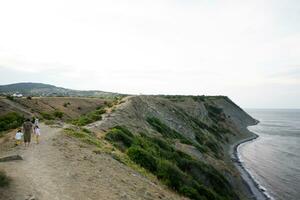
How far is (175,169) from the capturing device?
24.5 meters

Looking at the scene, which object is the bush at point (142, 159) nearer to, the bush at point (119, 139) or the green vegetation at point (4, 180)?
the bush at point (119, 139)

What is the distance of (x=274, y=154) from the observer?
67688 mm

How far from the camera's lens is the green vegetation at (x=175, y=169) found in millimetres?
23219

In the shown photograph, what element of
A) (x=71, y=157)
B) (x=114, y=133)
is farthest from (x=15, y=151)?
(x=114, y=133)

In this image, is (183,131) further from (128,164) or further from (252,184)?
(128,164)

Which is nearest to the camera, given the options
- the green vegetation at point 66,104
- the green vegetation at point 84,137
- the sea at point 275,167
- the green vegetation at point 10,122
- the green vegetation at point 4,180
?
the green vegetation at point 4,180

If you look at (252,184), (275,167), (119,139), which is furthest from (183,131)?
(119,139)

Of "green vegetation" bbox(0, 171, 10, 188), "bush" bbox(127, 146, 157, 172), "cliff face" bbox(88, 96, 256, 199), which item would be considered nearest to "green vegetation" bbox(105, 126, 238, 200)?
"bush" bbox(127, 146, 157, 172)

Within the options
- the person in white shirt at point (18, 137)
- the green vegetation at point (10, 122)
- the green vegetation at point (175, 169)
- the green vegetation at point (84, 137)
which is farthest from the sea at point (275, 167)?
the green vegetation at point (10, 122)

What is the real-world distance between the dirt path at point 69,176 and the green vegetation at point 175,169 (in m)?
3.48

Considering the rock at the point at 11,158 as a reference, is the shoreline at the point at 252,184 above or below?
below

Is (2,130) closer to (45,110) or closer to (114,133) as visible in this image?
(114,133)

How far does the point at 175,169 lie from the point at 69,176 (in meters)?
10.4

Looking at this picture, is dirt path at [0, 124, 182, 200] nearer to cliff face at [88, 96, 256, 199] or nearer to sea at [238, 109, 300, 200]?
cliff face at [88, 96, 256, 199]
